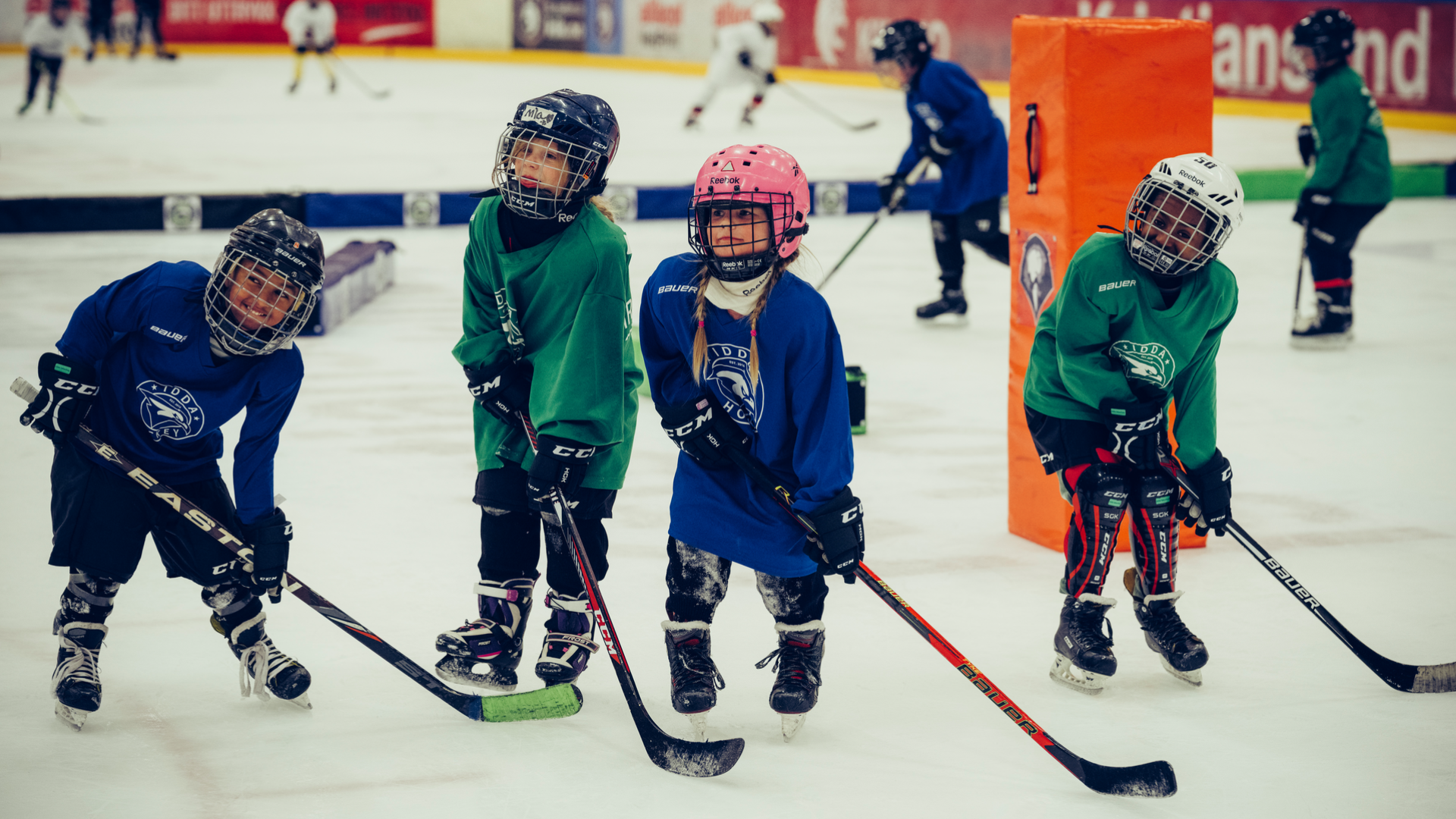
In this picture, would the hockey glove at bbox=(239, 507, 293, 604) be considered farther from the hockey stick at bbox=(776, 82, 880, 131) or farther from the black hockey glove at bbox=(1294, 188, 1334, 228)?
the hockey stick at bbox=(776, 82, 880, 131)

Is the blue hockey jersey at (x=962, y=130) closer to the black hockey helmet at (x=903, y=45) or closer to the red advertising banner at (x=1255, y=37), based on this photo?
the black hockey helmet at (x=903, y=45)

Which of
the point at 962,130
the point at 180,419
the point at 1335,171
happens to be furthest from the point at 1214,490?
the point at 962,130

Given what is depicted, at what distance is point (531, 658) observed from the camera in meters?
2.82

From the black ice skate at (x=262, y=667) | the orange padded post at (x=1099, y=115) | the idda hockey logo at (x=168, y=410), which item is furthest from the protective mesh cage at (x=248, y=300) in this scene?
the orange padded post at (x=1099, y=115)

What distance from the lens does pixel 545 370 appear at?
8.22ft

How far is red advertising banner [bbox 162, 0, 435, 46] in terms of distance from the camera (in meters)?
21.1

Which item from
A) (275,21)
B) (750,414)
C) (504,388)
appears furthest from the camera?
(275,21)

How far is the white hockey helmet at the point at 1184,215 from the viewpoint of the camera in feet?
8.34

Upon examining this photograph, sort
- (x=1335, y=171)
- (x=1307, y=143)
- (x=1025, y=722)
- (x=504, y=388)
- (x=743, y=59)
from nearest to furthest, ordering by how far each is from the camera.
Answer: (x=1025, y=722) → (x=504, y=388) → (x=1335, y=171) → (x=1307, y=143) → (x=743, y=59)

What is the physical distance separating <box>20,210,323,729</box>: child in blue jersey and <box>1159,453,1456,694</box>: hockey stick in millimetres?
1578

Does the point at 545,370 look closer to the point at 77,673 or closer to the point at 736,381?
the point at 736,381

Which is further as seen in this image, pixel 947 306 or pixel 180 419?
pixel 947 306

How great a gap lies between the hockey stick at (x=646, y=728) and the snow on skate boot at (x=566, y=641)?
13cm

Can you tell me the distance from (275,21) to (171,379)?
2075cm
